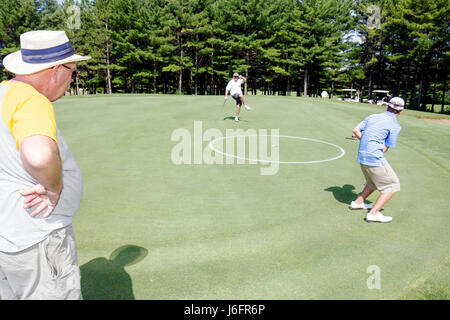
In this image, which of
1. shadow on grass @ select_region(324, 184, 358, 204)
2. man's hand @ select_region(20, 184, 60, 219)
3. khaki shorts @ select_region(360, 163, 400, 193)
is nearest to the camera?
man's hand @ select_region(20, 184, 60, 219)

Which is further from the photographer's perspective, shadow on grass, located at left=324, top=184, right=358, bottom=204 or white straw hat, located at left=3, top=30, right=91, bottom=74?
shadow on grass, located at left=324, top=184, right=358, bottom=204

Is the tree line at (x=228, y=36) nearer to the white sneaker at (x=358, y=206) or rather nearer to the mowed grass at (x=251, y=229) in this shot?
the mowed grass at (x=251, y=229)

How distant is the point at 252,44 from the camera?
55406mm

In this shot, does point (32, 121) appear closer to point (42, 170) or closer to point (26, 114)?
point (26, 114)

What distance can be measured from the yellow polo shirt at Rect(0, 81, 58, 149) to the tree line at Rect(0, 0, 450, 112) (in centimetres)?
5540

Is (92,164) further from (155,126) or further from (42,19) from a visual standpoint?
(42,19)

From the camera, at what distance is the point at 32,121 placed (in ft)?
6.43

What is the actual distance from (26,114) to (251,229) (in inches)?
167

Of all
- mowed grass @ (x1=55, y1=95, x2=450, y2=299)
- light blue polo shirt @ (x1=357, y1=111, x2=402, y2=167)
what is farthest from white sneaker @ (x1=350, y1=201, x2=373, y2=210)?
light blue polo shirt @ (x1=357, y1=111, x2=402, y2=167)

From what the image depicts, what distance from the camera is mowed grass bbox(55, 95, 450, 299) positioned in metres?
3.98

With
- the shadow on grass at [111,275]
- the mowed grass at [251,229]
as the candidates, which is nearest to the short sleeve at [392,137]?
the mowed grass at [251,229]

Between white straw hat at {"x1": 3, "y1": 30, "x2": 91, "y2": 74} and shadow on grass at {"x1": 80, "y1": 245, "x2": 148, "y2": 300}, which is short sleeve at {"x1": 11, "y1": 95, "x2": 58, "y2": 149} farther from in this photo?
shadow on grass at {"x1": 80, "y1": 245, "x2": 148, "y2": 300}

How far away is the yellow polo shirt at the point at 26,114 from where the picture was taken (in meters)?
1.96

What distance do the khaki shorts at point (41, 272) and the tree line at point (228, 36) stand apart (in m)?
55.5
